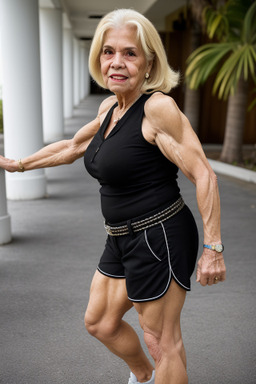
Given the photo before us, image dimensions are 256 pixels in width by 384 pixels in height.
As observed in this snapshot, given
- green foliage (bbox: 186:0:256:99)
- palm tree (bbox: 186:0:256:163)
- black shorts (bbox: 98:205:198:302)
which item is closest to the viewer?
black shorts (bbox: 98:205:198:302)

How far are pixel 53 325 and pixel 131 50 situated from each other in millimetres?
2205

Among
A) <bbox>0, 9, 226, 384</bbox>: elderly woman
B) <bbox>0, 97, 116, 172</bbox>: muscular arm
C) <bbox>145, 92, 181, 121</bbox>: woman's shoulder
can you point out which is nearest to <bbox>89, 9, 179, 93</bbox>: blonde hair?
<bbox>0, 9, 226, 384</bbox>: elderly woman

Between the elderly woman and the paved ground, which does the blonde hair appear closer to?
the elderly woman

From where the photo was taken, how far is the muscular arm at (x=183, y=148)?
189cm

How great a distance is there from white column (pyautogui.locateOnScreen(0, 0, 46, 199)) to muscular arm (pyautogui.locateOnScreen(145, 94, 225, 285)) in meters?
5.49

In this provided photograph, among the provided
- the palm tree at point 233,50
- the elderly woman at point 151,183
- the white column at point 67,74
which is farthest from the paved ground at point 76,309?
the white column at point 67,74

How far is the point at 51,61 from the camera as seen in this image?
43.8 ft

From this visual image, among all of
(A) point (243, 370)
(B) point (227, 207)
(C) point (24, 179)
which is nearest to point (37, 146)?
(C) point (24, 179)

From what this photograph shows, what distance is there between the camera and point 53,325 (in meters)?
3.51

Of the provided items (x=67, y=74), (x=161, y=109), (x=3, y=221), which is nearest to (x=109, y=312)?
(x=161, y=109)

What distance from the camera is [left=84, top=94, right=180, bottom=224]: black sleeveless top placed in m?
1.96

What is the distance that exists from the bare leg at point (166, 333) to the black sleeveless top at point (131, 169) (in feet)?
1.16

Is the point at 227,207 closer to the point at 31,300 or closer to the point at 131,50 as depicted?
the point at 31,300

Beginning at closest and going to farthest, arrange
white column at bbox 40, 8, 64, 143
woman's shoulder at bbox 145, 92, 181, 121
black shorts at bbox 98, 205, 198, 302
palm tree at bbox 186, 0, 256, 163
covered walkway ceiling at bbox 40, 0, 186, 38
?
woman's shoulder at bbox 145, 92, 181, 121, black shorts at bbox 98, 205, 198, 302, palm tree at bbox 186, 0, 256, 163, white column at bbox 40, 8, 64, 143, covered walkway ceiling at bbox 40, 0, 186, 38
